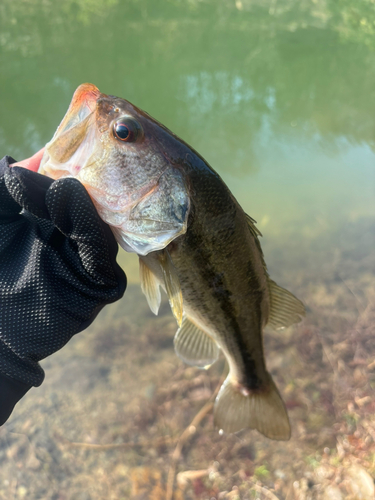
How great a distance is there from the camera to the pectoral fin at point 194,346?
7.95ft

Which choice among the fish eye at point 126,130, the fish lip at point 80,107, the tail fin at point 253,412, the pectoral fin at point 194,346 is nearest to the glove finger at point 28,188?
the fish lip at point 80,107

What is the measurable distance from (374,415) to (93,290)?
10.4 ft

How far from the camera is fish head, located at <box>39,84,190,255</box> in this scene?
1584 mm

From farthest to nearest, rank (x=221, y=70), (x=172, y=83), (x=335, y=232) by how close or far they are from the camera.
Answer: (x=221, y=70) < (x=172, y=83) < (x=335, y=232)

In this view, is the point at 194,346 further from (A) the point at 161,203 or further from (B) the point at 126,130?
(B) the point at 126,130

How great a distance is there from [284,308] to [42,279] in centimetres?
149

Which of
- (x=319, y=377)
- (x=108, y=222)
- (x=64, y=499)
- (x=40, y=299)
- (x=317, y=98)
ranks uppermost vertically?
(x=108, y=222)

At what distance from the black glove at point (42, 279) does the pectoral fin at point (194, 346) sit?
29.7 inches

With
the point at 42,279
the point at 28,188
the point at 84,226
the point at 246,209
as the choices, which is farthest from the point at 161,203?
the point at 246,209

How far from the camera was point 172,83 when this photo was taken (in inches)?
431

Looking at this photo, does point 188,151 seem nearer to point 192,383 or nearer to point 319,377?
point 192,383

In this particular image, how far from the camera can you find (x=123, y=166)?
1591 mm

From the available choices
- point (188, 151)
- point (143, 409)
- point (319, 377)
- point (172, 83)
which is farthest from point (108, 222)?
point (172, 83)

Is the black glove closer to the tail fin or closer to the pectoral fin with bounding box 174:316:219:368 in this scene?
the pectoral fin with bounding box 174:316:219:368
